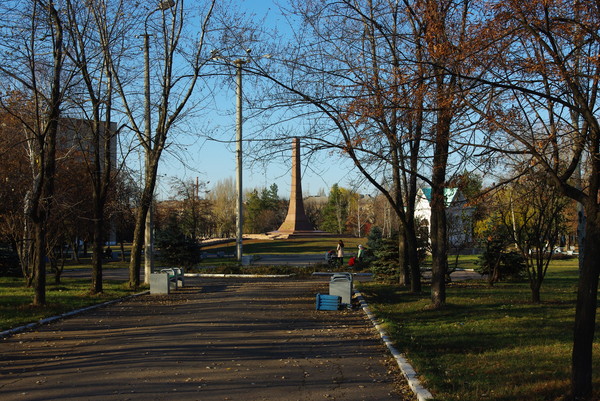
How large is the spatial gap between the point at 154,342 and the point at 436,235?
724cm

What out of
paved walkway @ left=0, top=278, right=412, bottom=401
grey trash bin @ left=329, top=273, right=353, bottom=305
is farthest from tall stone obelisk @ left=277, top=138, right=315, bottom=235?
paved walkway @ left=0, top=278, right=412, bottom=401

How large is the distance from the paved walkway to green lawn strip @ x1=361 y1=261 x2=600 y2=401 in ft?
1.75

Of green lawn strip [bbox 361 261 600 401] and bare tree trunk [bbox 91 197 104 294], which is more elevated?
bare tree trunk [bbox 91 197 104 294]

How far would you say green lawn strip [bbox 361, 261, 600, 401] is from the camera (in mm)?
6863

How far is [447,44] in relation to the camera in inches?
313

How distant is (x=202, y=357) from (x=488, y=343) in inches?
172

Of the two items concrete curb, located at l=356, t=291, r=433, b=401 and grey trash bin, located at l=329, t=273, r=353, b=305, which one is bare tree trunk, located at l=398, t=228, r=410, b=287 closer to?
grey trash bin, located at l=329, t=273, r=353, b=305

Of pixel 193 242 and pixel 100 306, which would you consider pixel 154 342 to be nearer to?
pixel 100 306

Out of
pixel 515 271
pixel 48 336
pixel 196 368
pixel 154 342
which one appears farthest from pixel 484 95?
pixel 515 271

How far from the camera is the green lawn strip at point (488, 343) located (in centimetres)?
686

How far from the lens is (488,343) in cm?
958

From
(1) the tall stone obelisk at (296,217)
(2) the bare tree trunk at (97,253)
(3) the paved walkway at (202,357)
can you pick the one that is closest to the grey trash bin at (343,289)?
(3) the paved walkway at (202,357)

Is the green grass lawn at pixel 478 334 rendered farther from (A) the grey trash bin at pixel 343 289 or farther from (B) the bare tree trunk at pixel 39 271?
(A) the grey trash bin at pixel 343 289

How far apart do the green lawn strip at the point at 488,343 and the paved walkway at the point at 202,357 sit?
0.53m
